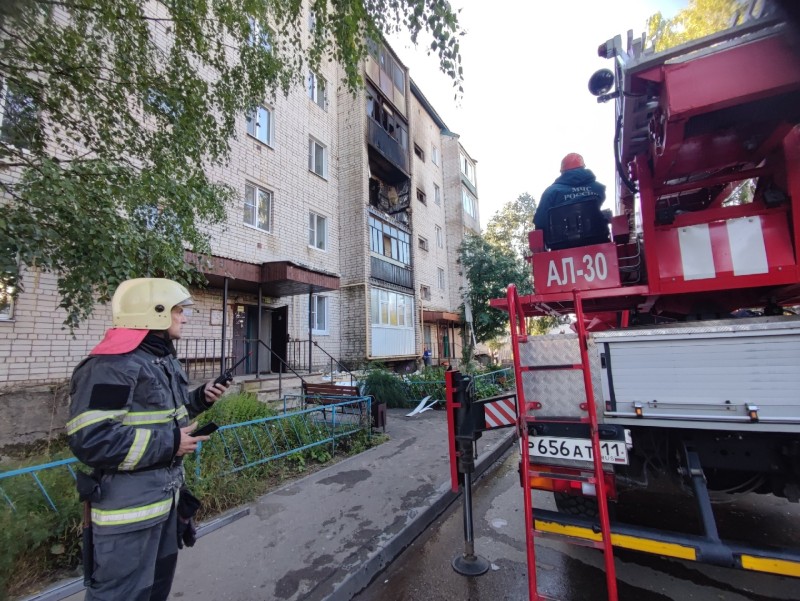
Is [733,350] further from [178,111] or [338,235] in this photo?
[338,235]

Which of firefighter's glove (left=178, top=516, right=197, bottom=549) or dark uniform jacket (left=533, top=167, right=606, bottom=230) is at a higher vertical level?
dark uniform jacket (left=533, top=167, right=606, bottom=230)

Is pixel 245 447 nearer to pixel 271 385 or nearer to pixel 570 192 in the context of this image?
pixel 271 385

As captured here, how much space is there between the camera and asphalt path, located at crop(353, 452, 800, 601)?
109 inches

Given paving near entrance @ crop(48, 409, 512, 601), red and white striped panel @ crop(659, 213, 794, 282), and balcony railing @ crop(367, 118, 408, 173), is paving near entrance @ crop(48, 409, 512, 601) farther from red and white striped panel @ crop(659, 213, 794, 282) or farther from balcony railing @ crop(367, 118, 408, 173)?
balcony railing @ crop(367, 118, 408, 173)

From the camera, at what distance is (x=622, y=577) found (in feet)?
9.78

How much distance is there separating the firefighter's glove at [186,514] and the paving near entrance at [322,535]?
0.89 metres

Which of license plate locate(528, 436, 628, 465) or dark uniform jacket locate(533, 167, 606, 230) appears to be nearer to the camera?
license plate locate(528, 436, 628, 465)

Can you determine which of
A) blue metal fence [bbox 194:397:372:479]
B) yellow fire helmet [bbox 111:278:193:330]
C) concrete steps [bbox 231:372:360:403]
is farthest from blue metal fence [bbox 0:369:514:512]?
yellow fire helmet [bbox 111:278:193:330]

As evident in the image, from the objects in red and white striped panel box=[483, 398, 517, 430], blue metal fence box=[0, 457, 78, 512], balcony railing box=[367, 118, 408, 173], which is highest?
balcony railing box=[367, 118, 408, 173]

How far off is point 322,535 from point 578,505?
2.24 metres

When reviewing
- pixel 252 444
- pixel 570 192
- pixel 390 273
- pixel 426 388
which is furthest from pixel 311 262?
pixel 570 192

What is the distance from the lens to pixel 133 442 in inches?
66.7

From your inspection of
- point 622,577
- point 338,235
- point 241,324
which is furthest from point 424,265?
point 622,577

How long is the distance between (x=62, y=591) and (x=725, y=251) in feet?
16.9
